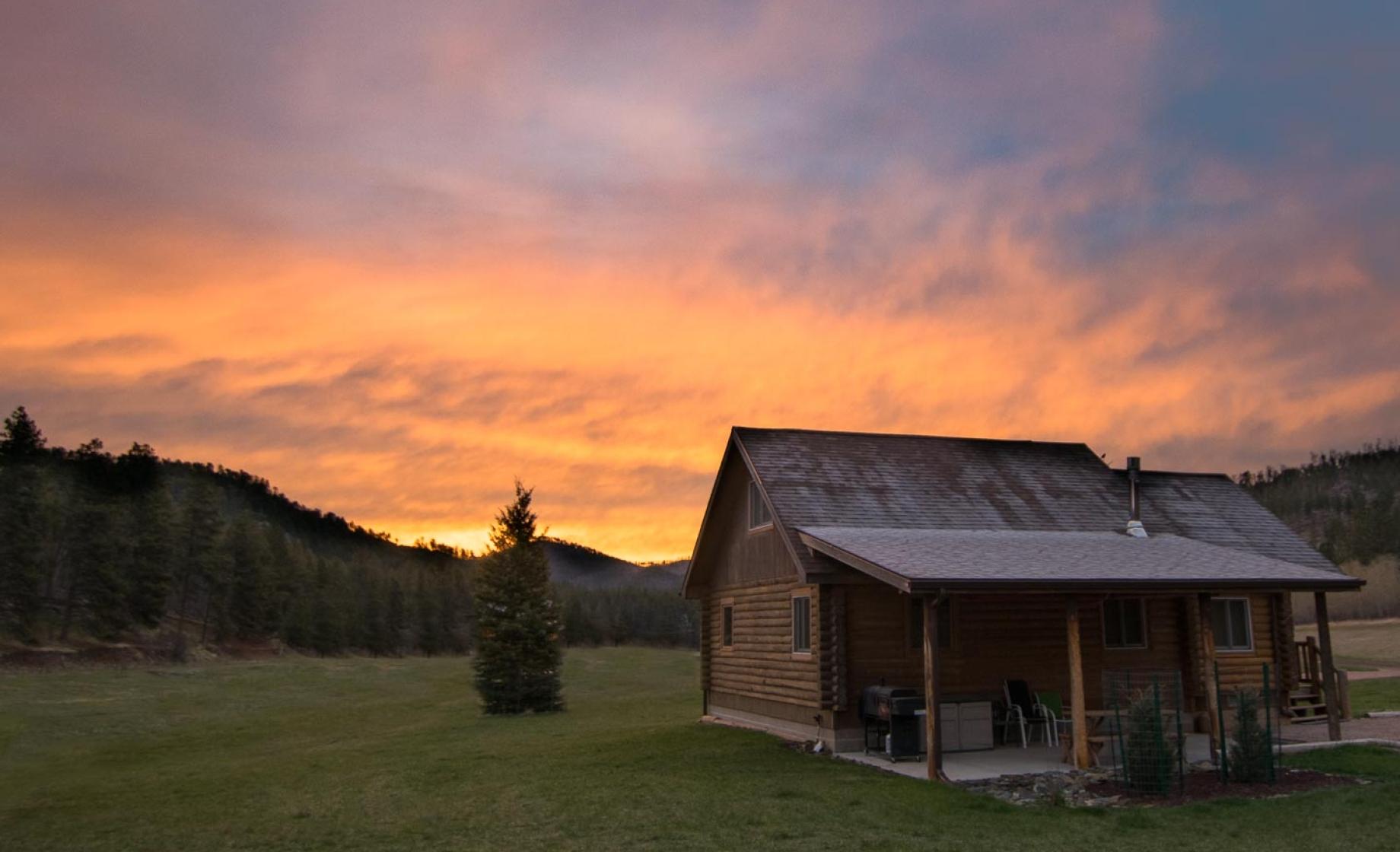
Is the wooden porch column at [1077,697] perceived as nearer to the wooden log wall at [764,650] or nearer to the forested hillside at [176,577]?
the wooden log wall at [764,650]

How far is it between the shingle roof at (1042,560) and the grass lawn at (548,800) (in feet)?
9.34

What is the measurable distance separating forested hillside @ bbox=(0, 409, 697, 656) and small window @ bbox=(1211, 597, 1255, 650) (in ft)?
116

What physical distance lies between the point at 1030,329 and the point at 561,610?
16539 mm

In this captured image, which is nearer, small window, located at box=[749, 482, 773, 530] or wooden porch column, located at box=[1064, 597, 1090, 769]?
wooden porch column, located at box=[1064, 597, 1090, 769]

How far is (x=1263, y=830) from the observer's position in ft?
37.8

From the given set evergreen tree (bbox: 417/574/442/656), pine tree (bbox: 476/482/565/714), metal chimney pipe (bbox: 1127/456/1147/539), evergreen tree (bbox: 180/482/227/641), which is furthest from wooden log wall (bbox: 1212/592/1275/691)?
evergreen tree (bbox: 417/574/442/656)

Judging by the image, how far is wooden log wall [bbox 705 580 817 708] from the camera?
1838cm

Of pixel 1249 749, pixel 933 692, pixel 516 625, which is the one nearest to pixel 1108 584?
pixel 1249 749

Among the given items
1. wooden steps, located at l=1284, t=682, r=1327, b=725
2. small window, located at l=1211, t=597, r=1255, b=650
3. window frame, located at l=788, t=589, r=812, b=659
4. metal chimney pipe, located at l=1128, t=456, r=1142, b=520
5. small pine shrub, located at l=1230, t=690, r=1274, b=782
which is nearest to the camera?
small pine shrub, located at l=1230, t=690, r=1274, b=782

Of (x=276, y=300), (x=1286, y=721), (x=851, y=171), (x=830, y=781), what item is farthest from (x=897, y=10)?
(x=1286, y=721)

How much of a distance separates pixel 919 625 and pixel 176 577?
65.4 meters

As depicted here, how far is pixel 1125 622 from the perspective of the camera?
65.7ft

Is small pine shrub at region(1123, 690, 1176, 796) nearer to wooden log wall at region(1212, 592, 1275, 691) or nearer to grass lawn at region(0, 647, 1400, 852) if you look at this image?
grass lawn at region(0, 647, 1400, 852)

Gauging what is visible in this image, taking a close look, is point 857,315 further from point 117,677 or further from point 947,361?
point 117,677
